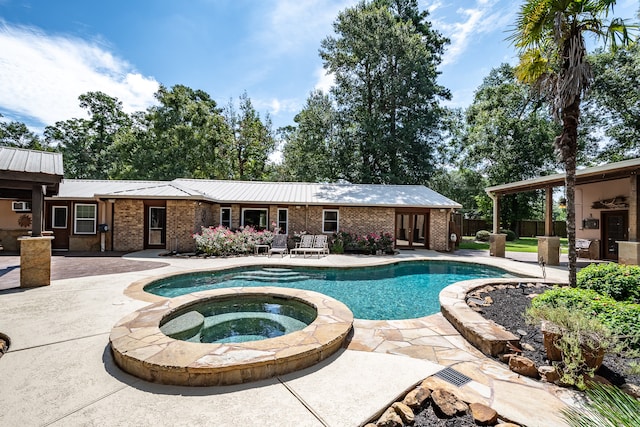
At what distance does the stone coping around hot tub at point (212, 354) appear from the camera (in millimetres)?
2836

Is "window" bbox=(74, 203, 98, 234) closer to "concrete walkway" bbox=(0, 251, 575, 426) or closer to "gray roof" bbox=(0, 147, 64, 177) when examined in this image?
"gray roof" bbox=(0, 147, 64, 177)

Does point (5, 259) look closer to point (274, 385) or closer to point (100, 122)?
point (274, 385)

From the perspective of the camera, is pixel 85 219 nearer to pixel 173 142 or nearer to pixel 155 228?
pixel 155 228

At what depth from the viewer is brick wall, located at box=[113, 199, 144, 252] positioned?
12.5m

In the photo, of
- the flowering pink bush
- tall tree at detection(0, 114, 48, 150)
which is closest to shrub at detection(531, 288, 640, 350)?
the flowering pink bush

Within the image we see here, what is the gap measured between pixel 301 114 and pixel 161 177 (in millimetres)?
12937

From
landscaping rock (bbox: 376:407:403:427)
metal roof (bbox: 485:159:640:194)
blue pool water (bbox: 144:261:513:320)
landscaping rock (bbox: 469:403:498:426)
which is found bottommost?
blue pool water (bbox: 144:261:513:320)

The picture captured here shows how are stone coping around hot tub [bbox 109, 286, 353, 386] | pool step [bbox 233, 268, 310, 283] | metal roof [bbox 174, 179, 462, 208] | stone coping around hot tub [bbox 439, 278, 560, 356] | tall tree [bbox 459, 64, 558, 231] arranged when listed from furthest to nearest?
tall tree [bbox 459, 64, 558, 231] < metal roof [bbox 174, 179, 462, 208] < pool step [bbox 233, 268, 310, 283] < stone coping around hot tub [bbox 439, 278, 560, 356] < stone coping around hot tub [bbox 109, 286, 353, 386]

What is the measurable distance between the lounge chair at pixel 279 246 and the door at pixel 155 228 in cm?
537

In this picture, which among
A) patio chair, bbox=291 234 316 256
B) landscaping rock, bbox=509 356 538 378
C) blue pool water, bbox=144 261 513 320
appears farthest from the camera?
patio chair, bbox=291 234 316 256

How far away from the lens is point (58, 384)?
2.79 meters

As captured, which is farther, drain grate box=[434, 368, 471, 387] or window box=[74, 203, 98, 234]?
window box=[74, 203, 98, 234]

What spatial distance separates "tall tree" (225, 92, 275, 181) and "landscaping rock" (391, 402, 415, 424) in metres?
27.2

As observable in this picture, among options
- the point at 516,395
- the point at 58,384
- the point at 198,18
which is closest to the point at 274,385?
the point at 58,384
